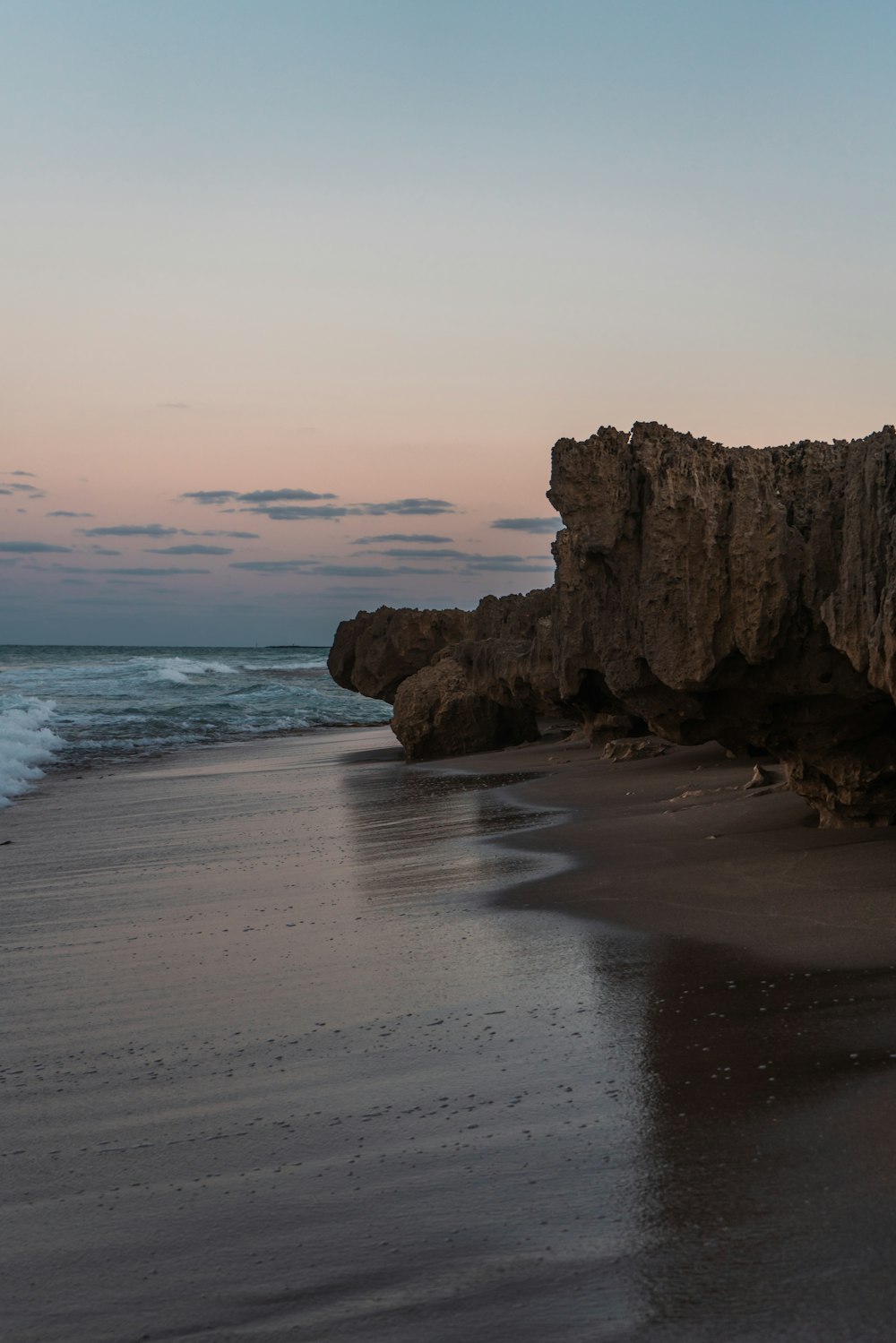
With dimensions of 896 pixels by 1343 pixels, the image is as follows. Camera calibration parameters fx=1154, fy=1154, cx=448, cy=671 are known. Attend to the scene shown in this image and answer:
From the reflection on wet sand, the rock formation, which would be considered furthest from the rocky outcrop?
the reflection on wet sand

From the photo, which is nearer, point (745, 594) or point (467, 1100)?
point (467, 1100)

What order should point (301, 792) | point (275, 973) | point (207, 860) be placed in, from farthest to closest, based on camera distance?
1. point (301, 792)
2. point (207, 860)
3. point (275, 973)

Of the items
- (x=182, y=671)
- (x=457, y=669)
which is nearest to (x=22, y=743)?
(x=457, y=669)

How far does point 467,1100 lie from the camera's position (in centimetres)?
361

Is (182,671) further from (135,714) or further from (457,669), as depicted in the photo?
(457,669)

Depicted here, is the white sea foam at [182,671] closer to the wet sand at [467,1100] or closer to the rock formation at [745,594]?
the rock formation at [745,594]

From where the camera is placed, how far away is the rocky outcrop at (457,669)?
15.2 metres

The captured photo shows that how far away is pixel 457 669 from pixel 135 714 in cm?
1615

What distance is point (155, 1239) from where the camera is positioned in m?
2.85

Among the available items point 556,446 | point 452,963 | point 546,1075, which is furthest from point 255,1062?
point 556,446

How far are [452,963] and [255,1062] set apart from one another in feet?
4.59

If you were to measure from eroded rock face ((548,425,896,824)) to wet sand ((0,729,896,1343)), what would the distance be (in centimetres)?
Result: 67

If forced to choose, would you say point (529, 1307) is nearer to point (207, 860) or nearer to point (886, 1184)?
point (886, 1184)

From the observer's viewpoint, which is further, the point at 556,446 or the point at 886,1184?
the point at 556,446
